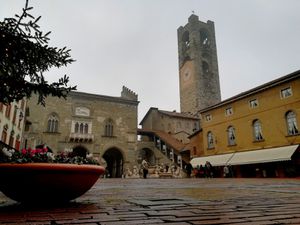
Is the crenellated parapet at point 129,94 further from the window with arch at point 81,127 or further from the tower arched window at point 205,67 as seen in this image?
the tower arched window at point 205,67

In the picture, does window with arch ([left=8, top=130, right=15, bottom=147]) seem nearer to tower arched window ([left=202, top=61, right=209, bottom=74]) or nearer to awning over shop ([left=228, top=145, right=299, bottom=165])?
awning over shop ([left=228, top=145, right=299, bottom=165])

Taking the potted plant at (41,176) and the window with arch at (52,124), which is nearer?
the potted plant at (41,176)

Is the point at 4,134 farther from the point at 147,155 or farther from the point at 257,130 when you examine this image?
the point at 147,155

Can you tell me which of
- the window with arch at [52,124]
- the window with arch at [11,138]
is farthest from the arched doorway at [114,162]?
the window with arch at [11,138]

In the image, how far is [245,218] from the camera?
70.8 inches

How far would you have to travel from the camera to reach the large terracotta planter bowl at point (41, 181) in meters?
2.54

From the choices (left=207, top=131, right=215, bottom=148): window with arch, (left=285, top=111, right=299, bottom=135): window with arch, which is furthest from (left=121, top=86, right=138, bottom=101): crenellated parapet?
(left=285, top=111, right=299, bottom=135): window with arch

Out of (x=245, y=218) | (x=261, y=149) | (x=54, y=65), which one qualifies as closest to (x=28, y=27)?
(x=54, y=65)

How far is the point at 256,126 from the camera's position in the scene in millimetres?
25109

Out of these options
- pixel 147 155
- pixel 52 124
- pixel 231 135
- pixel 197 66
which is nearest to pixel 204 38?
pixel 197 66

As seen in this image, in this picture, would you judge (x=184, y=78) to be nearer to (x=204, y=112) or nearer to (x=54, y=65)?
(x=204, y=112)

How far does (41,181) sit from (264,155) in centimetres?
2330

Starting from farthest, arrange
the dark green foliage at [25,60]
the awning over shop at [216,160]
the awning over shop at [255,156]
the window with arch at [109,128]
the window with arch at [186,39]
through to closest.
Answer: the window with arch at [186,39]
the window with arch at [109,128]
the awning over shop at [216,160]
the awning over shop at [255,156]
the dark green foliage at [25,60]

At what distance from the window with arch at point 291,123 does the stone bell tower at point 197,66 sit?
26651 mm
